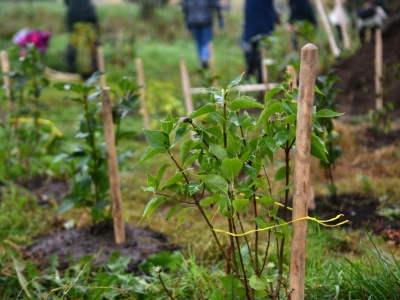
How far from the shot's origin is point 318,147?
5.76 feet

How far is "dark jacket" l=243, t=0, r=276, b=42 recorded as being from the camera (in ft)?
24.6

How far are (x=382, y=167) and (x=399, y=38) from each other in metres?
4.47

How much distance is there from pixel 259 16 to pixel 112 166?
5.09 m

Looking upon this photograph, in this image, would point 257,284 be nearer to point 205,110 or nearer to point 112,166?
point 205,110

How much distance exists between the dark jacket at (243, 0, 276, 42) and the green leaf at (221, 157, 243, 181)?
6153 millimetres

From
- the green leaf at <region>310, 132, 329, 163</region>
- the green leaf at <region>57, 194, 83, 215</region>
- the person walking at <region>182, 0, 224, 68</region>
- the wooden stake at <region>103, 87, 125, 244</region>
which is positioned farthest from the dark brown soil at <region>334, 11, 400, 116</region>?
the green leaf at <region>310, 132, 329, 163</region>

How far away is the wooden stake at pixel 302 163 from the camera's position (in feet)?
5.39

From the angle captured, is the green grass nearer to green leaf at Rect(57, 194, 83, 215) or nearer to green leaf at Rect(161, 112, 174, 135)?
green leaf at Rect(57, 194, 83, 215)

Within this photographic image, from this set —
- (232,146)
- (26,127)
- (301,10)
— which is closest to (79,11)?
(301,10)

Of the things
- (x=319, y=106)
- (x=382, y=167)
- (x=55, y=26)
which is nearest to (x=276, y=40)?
(x=382, y=167)

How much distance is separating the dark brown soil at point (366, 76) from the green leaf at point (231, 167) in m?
5.10

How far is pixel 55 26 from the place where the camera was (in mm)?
14289

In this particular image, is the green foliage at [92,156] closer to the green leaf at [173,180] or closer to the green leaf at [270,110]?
the green leaf at [173,180]

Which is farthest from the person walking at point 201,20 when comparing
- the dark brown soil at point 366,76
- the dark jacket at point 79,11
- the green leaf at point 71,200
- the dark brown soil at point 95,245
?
the green leaf at point 71,200
